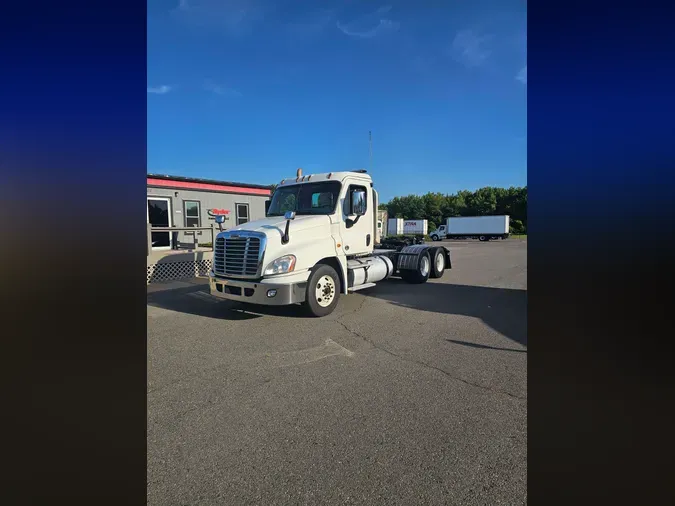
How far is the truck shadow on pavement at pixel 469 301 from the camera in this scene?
5.95 metres

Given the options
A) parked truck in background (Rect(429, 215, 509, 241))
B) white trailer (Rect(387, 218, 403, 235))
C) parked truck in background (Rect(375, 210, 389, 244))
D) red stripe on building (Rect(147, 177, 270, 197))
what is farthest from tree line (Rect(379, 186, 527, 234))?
parked truck in background (Rect(375, 210, 389, 244))

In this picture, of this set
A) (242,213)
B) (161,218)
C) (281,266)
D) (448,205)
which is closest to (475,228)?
(448,205)

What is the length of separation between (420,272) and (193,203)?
11.3 metres

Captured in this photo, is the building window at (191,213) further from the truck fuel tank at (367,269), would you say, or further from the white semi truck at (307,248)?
the truck fuel tank at (367,269)

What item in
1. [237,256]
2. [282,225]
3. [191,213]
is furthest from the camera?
[191,213]

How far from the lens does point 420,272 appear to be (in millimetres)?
10336

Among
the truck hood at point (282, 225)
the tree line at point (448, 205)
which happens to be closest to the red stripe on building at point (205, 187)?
the truck hood at point (282, 225)

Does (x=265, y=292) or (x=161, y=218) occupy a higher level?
(x=161, y=218)

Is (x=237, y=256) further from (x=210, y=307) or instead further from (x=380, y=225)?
(x=380, y=225)

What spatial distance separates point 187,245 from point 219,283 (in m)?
11.3

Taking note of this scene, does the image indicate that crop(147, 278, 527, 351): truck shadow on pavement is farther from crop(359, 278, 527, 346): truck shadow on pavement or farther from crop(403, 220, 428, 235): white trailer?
crop(403, 220, 428, 235): white trailer

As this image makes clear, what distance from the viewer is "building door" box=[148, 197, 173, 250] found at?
49.9 ft

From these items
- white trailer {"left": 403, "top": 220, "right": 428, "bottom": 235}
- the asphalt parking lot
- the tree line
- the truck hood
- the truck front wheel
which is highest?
the tree line
